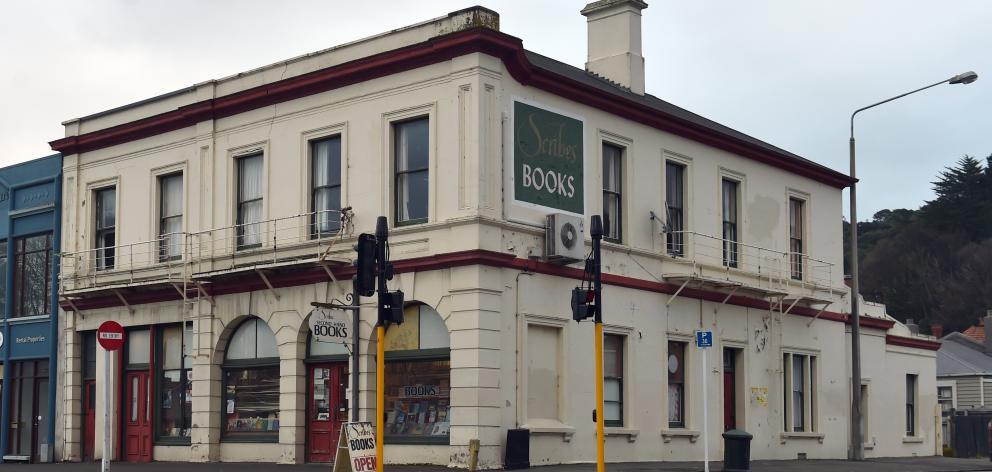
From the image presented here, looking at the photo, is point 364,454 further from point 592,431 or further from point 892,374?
point 892,374

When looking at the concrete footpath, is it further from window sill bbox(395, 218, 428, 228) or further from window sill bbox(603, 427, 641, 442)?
window sill bbox(395, 218, 428, 228)

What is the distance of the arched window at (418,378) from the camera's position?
2522cm

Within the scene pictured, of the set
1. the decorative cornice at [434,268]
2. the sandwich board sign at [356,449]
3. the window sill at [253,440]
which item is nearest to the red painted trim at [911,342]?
the decorative cornice at [434,268]

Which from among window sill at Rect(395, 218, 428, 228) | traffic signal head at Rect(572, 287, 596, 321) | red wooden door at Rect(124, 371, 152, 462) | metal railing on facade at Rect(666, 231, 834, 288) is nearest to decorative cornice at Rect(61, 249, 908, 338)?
metal railing on facade at Rect(666, 231, 834, 288)

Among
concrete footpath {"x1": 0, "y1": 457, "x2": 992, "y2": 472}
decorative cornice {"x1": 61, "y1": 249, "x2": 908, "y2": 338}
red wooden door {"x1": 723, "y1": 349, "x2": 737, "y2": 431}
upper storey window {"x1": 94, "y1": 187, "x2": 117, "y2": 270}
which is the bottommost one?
concrete footpath {"x1": 0, "y1": 457, "x2": 992, "y2": 472}

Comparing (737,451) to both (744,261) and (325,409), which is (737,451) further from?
(325,409)

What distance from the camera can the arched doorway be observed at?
88.0ft

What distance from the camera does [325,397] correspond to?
89.1 ft

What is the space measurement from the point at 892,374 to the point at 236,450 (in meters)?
21.0

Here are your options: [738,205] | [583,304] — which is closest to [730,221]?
[738,205]

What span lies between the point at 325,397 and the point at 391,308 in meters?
9.61

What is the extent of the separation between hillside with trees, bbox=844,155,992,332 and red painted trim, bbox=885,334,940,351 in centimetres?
5211

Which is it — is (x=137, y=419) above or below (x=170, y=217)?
below

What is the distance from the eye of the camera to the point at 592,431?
2683 centimetres
